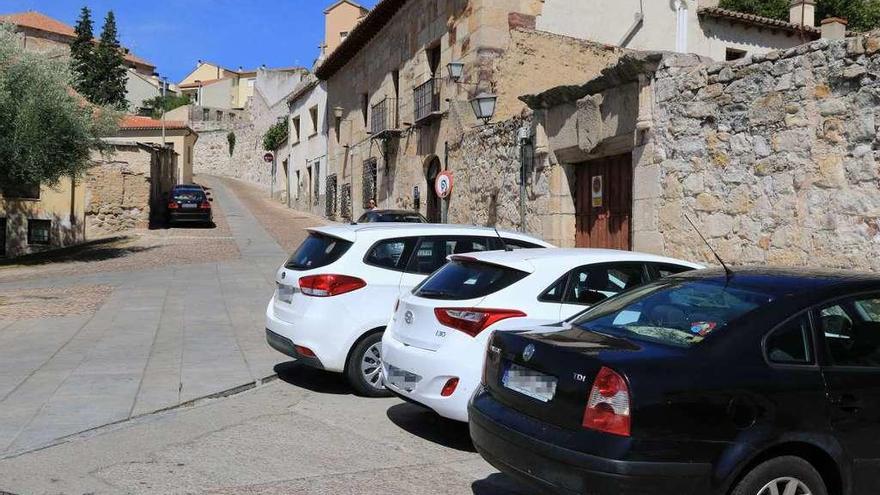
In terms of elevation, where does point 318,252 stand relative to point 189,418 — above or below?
above

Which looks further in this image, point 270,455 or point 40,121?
point 40,121

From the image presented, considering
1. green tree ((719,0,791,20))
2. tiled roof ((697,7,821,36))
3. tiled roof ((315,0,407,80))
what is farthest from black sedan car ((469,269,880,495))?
green tree ((719,0,791,20))

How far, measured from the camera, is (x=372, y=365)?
729 cm

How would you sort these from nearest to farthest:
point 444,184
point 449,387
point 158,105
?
point 449,387, point 444,184, point 158,105

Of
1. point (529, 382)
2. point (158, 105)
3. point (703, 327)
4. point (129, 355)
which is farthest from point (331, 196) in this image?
point (158, 105)

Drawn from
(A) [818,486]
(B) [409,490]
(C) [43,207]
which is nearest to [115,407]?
(B) [409,490]

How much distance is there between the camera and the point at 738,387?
3.60 meters

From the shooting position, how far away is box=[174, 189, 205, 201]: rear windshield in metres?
29.4

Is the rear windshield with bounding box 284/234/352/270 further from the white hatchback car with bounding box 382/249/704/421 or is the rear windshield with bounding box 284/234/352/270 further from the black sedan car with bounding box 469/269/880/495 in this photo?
the black sedan car with bounding box 469/269/880/495

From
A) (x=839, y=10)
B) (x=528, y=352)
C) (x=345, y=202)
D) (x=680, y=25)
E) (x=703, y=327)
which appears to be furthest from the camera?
(x=345, y=202)

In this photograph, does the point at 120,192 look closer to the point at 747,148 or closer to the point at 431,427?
the point at 747,148

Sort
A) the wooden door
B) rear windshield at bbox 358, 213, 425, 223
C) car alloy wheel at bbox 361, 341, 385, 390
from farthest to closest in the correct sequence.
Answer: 1. rear windshield at bbox 358, 213, 425, 223
2. the wooden door
3. car alloy wheel at bbox 361, 341, 385, 390

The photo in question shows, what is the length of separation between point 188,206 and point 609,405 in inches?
1092

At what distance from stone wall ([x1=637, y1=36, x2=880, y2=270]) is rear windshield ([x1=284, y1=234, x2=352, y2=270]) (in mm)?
5745
